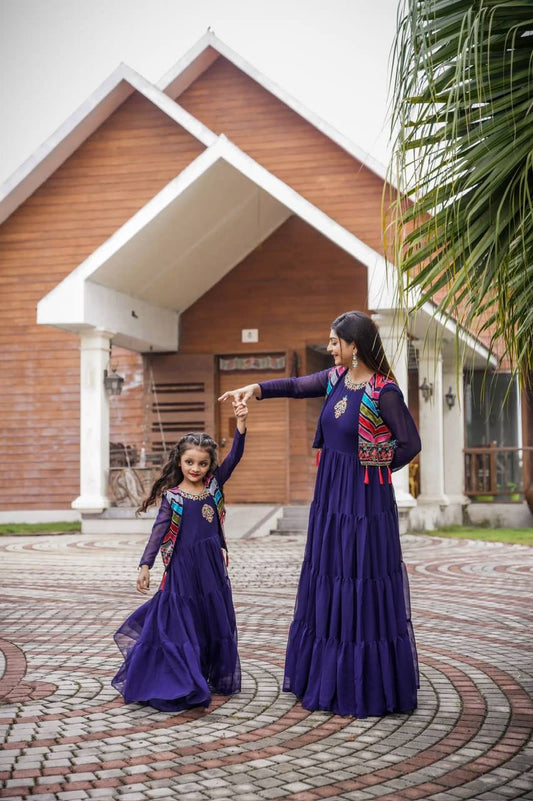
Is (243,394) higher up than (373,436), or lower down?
higher up

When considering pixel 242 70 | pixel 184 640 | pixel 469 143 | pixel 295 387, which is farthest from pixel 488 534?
pixel 469 143

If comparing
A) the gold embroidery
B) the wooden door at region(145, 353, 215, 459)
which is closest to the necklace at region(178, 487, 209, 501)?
the gold embroidery

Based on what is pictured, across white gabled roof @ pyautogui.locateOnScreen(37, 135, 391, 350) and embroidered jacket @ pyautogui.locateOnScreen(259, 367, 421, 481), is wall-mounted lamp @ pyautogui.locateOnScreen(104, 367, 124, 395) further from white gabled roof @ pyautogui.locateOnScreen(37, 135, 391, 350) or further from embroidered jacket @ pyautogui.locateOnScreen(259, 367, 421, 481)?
embroidered jacket @ pyautogui.locateOnScreen(259, 367, 421, 481)

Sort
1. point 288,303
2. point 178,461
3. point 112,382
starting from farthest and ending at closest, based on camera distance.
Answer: point 288,303
point 112,382
point 178,461

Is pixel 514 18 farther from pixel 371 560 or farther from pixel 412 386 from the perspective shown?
pixel 412 386

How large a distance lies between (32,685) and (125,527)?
9.83 meters

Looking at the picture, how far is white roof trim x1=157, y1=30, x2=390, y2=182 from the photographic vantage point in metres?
15.1

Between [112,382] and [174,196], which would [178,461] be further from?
[112,382]

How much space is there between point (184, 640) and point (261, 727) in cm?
65

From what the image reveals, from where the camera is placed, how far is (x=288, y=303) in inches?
690

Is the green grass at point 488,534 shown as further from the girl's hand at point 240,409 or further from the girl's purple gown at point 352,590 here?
the girl's hand at point 240,409

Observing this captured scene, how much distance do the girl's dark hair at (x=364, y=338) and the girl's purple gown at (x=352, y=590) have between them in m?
0.14

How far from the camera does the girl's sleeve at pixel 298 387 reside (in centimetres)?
507

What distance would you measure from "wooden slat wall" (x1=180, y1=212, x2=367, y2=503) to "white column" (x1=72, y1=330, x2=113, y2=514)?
3.21m
